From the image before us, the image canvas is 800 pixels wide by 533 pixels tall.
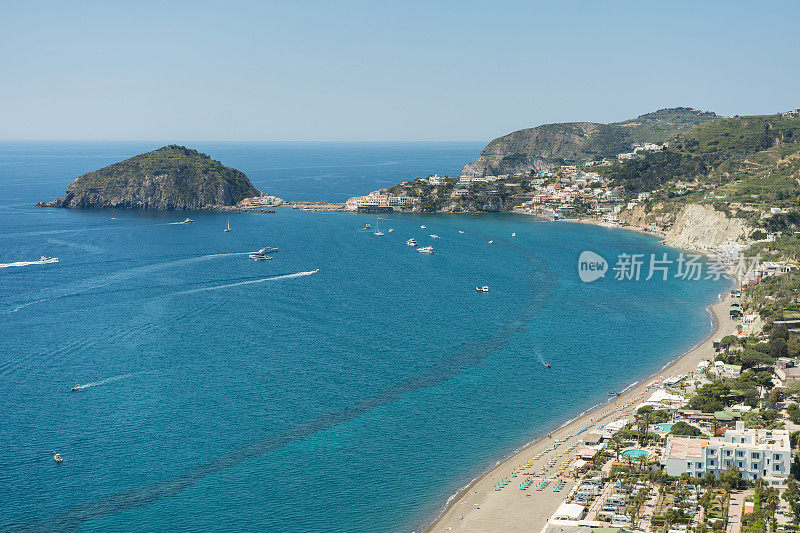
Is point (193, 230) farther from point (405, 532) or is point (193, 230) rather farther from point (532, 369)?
point (405, 532)

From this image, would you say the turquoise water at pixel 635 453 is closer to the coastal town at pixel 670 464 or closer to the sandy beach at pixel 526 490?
the coastal town at pixel 670 464

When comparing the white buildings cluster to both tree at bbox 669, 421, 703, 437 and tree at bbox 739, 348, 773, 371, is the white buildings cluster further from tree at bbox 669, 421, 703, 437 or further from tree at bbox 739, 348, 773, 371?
tree at bbox 669, 421, 703, 437

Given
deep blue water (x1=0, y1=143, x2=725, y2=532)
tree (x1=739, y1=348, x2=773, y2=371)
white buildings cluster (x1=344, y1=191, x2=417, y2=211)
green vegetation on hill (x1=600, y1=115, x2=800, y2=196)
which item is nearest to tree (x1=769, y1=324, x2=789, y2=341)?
tree (x1=739, y1=348, x2=773, y2=371)

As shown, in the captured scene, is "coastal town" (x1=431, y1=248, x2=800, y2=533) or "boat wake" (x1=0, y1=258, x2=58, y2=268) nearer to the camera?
"coastal town" (x1=431, y1=248, x2=800, y2=533)

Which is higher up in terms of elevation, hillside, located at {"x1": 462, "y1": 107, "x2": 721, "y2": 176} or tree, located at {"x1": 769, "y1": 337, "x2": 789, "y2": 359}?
hillside, located at {"x1": 462, "y1": 107, "x2": 721, "y2": 176}

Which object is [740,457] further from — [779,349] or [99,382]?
[99,382]
